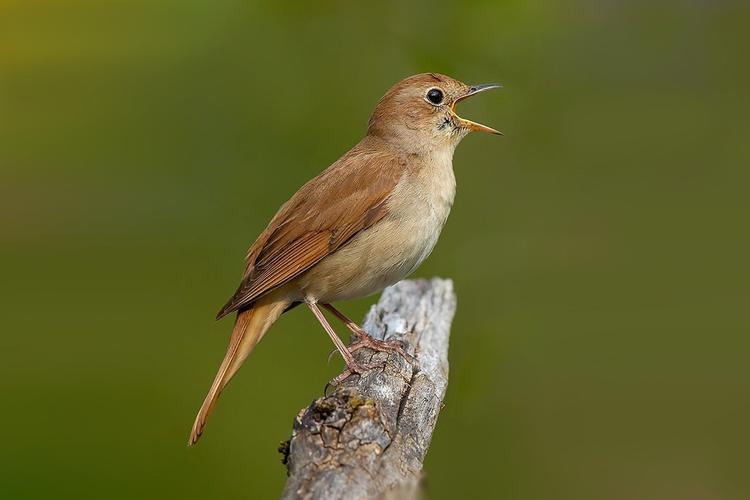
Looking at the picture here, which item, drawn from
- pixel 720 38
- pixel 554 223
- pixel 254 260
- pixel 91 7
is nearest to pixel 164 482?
pixel 254 260

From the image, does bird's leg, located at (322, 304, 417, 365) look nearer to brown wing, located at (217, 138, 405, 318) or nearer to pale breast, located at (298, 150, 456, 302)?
pale breast, located at (298, 150, 456, 302)

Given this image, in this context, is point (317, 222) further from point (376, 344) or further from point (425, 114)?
point (425, 114)

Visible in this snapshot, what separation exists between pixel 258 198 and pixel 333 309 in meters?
3.36

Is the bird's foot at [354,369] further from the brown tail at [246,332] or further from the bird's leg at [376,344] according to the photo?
the brown tail at [246,332]

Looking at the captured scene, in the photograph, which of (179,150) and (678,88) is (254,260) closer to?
(179,150)

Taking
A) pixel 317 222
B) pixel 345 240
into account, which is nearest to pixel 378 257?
pixel 345 240

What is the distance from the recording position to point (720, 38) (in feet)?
40.3

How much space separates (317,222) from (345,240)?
160 mm

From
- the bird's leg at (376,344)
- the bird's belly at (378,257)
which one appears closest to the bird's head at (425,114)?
the bird's belly at (378,257)

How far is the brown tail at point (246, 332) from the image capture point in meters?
4.75

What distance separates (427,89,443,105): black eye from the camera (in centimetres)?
529

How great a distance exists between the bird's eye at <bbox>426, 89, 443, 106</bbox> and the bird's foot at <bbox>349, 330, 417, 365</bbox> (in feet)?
4.03

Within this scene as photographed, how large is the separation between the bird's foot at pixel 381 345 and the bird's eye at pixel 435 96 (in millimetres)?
1230

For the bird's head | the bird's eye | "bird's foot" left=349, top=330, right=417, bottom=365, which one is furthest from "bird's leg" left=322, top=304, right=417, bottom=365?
the bird's eye
